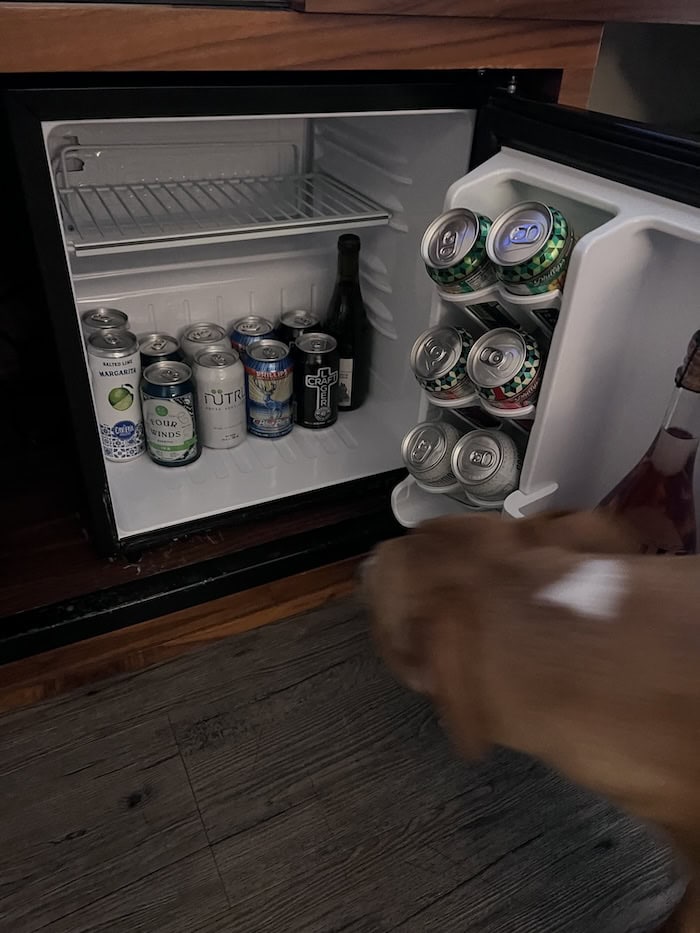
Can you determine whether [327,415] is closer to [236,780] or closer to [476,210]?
[476,210]

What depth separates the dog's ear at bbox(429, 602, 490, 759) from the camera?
459 mm

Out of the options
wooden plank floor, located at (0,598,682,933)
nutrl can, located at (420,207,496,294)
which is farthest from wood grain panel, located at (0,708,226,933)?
nutrl can, located at (420,207,496,294)

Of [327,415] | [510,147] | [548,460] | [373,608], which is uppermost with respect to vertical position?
[510,147]

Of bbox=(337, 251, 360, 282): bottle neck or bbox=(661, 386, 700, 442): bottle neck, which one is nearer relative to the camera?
bbox=(661, 386, 700, 442): bottle neck

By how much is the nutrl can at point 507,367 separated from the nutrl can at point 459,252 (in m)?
0.07

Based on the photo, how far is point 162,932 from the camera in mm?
777

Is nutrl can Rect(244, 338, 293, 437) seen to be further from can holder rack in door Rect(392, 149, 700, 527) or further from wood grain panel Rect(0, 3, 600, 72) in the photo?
wood grain panel Rect(0, 3, 600, 72)

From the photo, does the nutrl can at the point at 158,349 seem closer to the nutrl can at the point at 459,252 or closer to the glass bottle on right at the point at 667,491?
the nutrl can at the point at 459,252

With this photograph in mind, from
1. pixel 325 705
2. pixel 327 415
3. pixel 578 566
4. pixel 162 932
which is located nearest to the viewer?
pixel 578 566

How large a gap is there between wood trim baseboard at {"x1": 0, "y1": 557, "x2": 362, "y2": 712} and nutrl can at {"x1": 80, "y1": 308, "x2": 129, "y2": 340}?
1.49 ft

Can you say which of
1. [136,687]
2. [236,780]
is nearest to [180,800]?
[236,780]

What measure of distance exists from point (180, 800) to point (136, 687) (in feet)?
0.59

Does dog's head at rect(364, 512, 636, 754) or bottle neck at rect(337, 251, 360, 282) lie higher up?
dog's head at rect(364, 512, 636, 754)

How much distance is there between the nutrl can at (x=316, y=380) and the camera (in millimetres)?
1271
